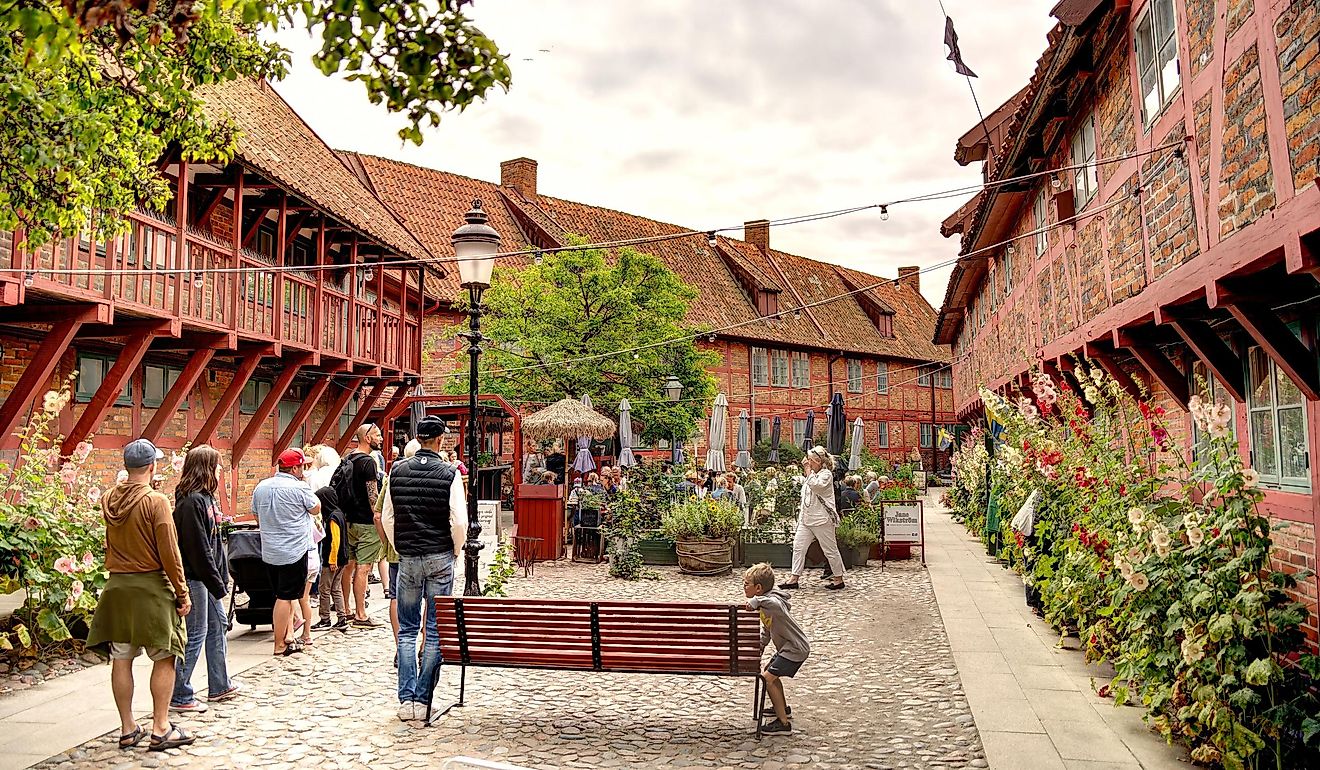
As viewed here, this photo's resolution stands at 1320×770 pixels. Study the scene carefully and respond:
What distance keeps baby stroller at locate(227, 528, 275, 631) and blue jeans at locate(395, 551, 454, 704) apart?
6.93ft

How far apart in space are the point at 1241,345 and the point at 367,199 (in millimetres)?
18450

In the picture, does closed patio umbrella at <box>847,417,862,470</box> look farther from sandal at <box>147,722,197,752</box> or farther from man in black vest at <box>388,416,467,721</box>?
sandal at <box>147,722,197,752</box>

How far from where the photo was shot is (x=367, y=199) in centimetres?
2097

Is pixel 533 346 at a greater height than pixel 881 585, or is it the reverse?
pixel 533 346

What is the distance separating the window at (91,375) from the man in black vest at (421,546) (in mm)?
7997

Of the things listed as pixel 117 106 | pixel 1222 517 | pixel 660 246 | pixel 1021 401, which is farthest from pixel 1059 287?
pixel 660 246

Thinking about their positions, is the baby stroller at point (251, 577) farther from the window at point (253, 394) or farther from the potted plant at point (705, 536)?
the window at point (253, 394)

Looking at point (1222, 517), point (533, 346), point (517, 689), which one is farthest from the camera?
point (533, 346)

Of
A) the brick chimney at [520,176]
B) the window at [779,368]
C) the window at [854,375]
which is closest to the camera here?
the brick chimney at [520,176]

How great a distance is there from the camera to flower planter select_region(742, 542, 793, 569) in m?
13.3

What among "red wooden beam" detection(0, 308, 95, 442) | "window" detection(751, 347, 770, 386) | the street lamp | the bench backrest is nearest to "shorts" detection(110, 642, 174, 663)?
the bench backrest

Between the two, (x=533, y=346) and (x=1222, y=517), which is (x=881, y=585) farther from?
(x=533, y=346)

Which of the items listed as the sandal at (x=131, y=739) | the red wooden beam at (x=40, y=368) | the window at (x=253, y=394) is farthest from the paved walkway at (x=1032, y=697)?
the window at (x=253, y=394)

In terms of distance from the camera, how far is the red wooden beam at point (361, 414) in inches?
761
